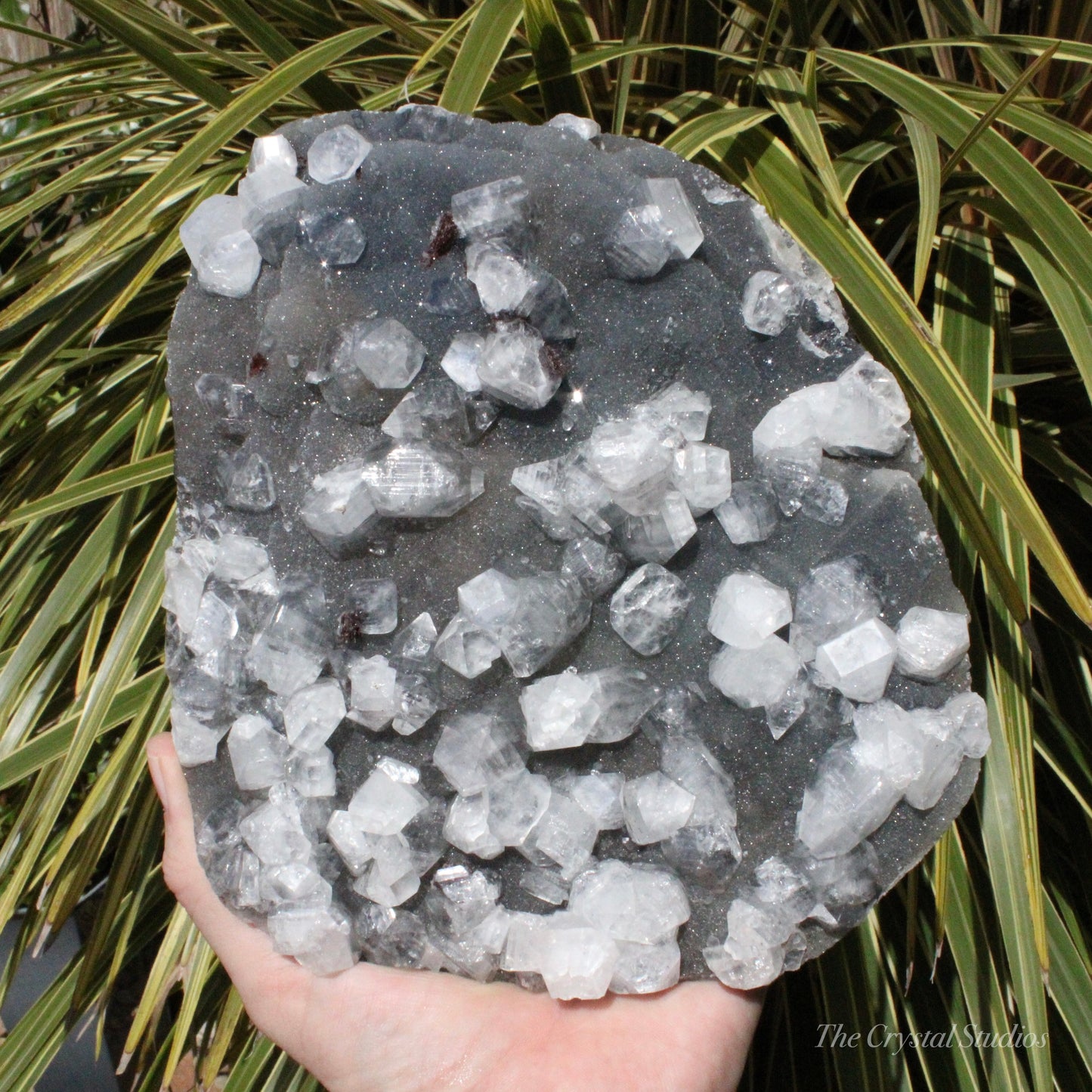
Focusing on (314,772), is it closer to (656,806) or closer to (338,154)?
(656,806)

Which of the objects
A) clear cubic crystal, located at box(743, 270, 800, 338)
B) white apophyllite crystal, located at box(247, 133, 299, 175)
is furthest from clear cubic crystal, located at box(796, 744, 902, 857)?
white apophyllite crystal, located at box(247, 133, 299, 175)

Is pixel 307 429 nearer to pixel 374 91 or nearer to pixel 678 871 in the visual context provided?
pixel 678 871

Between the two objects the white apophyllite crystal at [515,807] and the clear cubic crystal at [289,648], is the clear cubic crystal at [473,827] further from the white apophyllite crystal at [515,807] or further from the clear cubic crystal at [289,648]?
the clear cubic crystal at [289,648]

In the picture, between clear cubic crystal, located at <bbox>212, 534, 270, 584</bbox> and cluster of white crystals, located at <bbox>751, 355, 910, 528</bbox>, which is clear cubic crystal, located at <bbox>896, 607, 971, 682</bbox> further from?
clear cubic crystal, located at <bbox>212, 534, 270, 584</bbox>

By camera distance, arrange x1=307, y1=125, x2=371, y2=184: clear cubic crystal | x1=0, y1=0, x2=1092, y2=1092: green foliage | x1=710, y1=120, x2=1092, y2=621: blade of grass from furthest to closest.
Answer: x1=0, y1=0, x2=1092, y2=1092: green foliage → x1=307, y1=125, x2=371, y2=184: clear cubic crystal → x1=710, y1=120, x2=1092, y2=621: blade of grass

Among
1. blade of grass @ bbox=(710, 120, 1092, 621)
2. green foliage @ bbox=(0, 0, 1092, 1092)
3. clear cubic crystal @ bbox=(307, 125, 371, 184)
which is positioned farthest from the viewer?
green foliage @ bbox=(0, 0, 1092, 1092)

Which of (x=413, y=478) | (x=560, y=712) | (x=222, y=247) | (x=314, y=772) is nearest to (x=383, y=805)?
(x=314, y=772)
